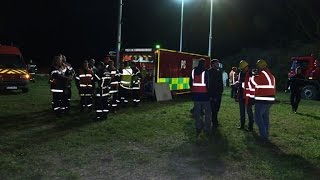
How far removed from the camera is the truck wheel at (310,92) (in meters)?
25.3

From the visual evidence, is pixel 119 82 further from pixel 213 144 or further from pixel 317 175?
pixel 317 175

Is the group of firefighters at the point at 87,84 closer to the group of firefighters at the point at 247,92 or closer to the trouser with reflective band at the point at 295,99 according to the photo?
the group of firefighters at the point at 247,92

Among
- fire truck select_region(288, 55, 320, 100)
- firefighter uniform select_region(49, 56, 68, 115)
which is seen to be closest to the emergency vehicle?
firefighter uniform select_region(49, 56, 68, 115)

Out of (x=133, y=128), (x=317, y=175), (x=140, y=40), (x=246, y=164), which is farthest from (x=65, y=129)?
(x=140, y=40)

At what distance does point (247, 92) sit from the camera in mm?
11477

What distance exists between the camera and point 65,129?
11.4 m

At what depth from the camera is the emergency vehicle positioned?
21156mm

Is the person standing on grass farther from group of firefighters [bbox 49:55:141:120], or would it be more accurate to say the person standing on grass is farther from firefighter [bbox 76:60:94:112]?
firefighter [bbox 76:60:94:112]

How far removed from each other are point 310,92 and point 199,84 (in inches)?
643

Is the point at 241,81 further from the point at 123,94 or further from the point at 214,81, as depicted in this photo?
the point at 123,94

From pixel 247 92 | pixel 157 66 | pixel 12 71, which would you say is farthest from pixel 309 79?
pixel 12 71

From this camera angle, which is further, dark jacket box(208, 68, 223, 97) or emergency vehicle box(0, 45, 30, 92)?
emergency vehicle box(0, 45, 30, 92)

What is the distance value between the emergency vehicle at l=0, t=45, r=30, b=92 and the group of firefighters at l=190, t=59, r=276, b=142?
12092mm

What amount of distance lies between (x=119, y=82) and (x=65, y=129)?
4.72m
